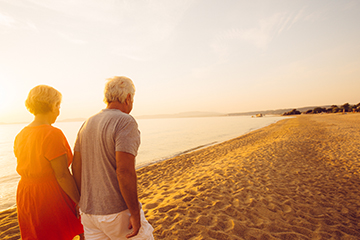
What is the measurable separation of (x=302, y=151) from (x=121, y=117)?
11403 millimetres

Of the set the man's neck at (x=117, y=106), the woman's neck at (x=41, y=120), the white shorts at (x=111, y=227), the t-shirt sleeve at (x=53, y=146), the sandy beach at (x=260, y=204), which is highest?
the man's neck at (x=117, y=106)

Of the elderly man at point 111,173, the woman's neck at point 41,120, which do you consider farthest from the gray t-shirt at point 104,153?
the woman's neck at point 41,120

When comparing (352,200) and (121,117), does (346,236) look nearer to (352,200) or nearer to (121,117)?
(352,200)

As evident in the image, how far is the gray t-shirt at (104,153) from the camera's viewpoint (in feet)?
4.74

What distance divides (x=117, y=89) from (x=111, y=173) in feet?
2.46

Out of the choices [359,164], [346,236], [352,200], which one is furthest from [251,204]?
[359,164]

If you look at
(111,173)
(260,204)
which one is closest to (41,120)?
(111,173)

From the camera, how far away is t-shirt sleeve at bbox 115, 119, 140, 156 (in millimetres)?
1398

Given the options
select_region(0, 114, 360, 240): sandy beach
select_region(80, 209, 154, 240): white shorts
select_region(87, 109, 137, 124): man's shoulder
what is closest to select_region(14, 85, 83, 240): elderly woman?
select_region(80, 209, 154, 240): white shorts

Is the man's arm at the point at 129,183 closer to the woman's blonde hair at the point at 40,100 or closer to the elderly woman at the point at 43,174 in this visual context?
the elderly woman at the point at 43,174

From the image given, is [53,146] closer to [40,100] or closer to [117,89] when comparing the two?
[40,100]

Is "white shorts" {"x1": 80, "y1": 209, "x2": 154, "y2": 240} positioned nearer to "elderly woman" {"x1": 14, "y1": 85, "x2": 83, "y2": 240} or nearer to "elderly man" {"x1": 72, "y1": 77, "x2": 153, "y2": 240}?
"elderly man" {"x1": 72, "y1": 77, "x2": 153, "y2": 240}

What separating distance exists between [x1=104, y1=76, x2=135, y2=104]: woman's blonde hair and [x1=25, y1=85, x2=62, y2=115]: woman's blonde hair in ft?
2.06

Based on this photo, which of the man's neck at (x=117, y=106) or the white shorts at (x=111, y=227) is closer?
the white shorts at (x=111, y=227)
